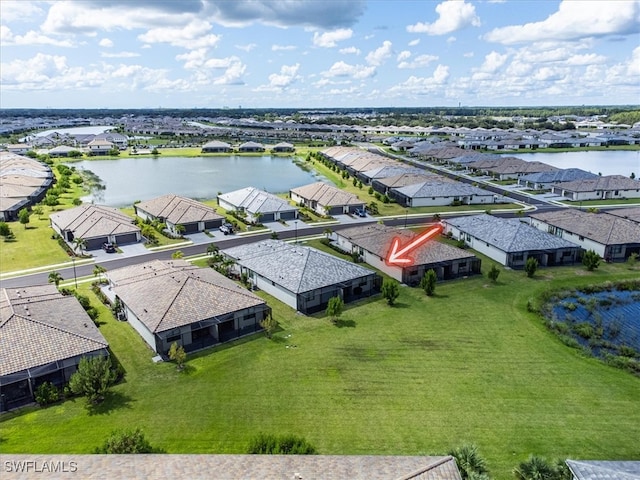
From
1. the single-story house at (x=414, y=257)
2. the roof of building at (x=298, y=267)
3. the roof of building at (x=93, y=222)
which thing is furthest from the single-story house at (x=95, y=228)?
the single-story house at (x=414, y=257)

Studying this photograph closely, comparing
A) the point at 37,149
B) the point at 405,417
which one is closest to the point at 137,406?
the point at 405,417

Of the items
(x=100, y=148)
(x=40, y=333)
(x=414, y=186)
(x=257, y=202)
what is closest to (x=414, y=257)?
(x=257, y=202)

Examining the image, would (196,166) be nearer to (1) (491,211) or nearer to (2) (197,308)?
(1) (491,211)

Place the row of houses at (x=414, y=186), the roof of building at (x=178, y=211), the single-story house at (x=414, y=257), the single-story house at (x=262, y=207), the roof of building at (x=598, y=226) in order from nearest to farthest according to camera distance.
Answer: the single-story house at (x=414, y=257)
the roof of building at (x=598, y=226)
the roof of building at (x=178, y=211)
the single-story house at (x=262, y=207)
the row of houses at (x=414, y=186)

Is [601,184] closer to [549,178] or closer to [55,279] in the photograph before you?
[549,178]

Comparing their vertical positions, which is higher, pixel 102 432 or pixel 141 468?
pixel 141 468

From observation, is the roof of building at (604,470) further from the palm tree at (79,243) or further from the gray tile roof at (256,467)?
the palm tree at (79,243)

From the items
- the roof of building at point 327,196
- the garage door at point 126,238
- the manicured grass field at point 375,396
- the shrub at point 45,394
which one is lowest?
the manicured grass field at point 375,396
